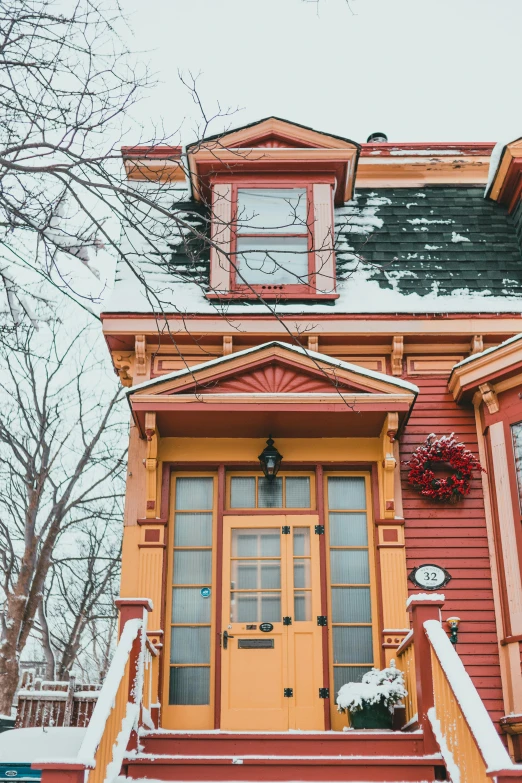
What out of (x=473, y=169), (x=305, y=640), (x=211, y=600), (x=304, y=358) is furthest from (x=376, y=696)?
(x=473, y=169)

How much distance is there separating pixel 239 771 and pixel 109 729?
116 cm

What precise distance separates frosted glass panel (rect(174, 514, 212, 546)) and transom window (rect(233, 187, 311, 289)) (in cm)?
274

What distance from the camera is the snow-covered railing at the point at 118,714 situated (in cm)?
464

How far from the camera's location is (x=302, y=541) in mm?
8453

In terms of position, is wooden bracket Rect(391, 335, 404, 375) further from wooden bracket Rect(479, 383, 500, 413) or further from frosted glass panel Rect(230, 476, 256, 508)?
frosted glass panel Rect(230, 476, 256, 508)

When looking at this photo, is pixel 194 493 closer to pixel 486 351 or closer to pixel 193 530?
pixel 193 530

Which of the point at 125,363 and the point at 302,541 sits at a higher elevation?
the point at 125,363

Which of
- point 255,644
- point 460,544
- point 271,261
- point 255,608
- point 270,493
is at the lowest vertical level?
point 255,644

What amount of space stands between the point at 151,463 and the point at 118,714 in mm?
2974

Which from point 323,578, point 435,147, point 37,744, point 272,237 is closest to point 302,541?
point 323,578

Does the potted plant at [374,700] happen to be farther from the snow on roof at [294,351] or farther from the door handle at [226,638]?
the snow on roof at [294,351]

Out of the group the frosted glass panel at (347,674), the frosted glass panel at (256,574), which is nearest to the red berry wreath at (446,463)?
the frosted glass panel at (256,574)

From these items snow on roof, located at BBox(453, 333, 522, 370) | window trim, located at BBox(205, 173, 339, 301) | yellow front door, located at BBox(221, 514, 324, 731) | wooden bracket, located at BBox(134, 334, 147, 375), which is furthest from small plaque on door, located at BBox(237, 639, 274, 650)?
window trim, located at BBox(205, 173, 339, 301)

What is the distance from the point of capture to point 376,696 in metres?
6.86
